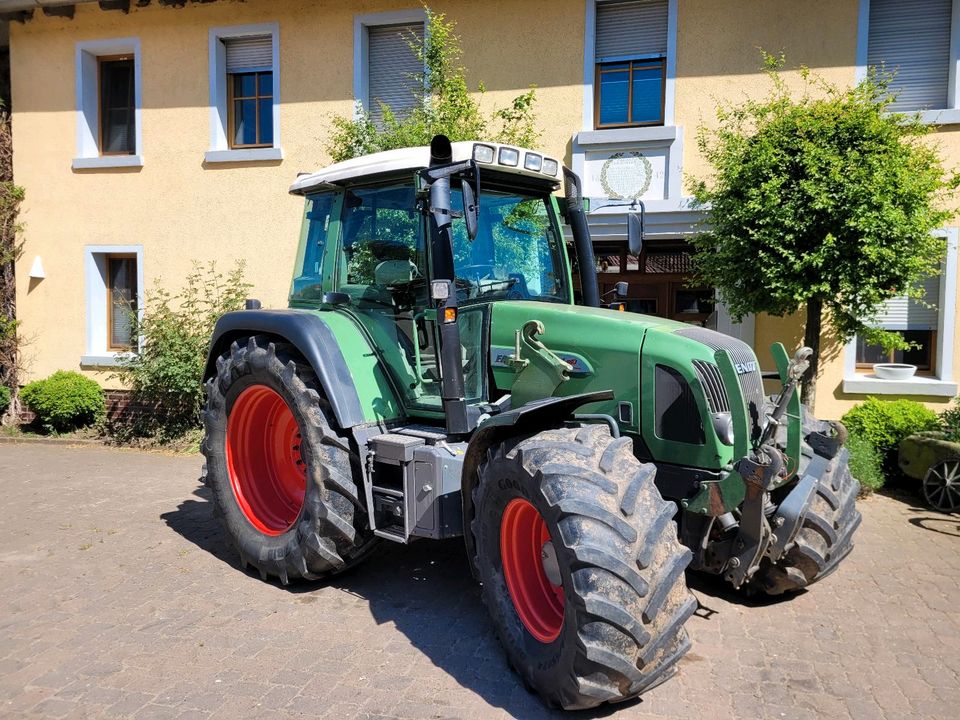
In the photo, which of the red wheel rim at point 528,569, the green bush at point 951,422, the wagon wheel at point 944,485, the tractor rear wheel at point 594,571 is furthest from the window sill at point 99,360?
the green bush at point 951,422

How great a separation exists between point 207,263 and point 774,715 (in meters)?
8.78

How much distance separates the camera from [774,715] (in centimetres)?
321

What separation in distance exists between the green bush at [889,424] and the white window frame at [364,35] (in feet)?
21.4

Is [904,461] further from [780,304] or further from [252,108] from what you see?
[252,108]

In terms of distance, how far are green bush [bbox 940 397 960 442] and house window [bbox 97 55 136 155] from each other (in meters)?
10.3

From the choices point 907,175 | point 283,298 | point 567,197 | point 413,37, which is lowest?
point 283,298

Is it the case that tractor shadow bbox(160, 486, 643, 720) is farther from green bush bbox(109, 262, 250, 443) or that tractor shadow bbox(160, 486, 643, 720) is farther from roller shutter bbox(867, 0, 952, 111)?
roller shutter bbox(867, 0, 952, 111)

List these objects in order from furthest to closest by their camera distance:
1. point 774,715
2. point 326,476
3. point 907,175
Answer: point 907,175, point 326,476, point 774,715

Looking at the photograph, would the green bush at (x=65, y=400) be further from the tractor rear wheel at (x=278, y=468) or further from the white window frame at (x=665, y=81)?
the white window frame at (x=665, y=81)

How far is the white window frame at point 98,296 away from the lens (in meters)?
10.4

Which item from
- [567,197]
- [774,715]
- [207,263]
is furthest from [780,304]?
[207,263]

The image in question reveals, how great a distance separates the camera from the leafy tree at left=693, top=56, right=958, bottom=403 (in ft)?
21.1

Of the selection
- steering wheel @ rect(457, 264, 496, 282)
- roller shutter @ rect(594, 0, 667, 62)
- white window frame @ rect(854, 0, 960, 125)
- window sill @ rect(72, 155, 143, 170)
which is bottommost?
steering wheel @ rect(457, 264, 496, 282)

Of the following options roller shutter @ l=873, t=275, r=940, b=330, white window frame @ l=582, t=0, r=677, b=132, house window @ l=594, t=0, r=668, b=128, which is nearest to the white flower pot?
roller shutter @ l=873, t=275, r=940, b=330
